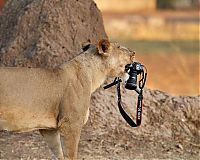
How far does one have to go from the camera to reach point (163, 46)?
27.7m

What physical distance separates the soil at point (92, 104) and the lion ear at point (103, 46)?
1535 millimetres

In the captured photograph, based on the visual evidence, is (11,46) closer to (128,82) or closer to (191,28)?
(128,82)

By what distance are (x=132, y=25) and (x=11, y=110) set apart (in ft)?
97.6

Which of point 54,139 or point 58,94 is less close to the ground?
point 58,94

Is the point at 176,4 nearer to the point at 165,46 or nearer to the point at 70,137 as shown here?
the point at 165,46

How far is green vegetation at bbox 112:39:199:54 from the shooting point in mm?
25392

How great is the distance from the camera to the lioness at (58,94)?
718cm

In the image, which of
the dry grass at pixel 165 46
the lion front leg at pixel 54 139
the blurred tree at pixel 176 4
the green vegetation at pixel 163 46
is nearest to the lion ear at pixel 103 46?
the lion front leg at pixel 54 139

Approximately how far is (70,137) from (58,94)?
1.43ft

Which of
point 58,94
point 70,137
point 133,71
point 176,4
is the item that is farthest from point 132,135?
point 176,4

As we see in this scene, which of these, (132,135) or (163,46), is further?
(163,46)

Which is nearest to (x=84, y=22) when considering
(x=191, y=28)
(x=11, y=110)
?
(x=11, y=110)

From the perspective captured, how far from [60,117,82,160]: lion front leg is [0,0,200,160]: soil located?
1207mm

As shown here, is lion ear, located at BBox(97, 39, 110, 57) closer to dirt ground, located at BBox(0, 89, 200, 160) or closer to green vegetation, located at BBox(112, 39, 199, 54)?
dirt ground, located at BBox(0, 89, 200, 160)
